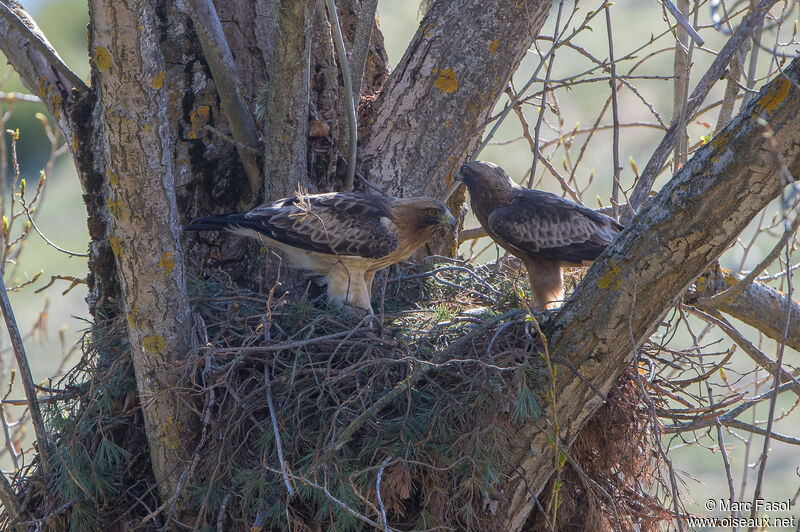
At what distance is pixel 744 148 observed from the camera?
8.76 feet

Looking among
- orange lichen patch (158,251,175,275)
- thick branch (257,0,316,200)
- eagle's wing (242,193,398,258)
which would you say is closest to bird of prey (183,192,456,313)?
eagle's wing (242,193,398,258)

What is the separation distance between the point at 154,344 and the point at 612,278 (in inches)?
70.2

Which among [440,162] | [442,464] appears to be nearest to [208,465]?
[442,464]

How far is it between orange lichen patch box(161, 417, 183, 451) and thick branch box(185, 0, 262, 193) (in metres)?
1.61

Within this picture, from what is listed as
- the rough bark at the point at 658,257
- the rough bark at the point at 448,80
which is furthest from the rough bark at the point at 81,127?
the rough bark at the point at 658,257

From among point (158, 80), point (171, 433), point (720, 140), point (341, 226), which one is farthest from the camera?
point (341, 226)

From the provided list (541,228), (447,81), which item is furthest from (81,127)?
(541,228)

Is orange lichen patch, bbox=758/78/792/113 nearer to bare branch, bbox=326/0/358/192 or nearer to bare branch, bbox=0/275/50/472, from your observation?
bare branch, bbox=326/0/358/192

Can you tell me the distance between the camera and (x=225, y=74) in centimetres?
424

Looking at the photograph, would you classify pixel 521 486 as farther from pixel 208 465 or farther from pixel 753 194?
pixel 753 194

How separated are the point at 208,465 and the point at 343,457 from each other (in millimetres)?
563

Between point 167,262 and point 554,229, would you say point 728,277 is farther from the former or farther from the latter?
point 167,262

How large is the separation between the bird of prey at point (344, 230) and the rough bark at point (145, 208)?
1.05m

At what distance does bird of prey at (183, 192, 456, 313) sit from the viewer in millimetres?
4273
